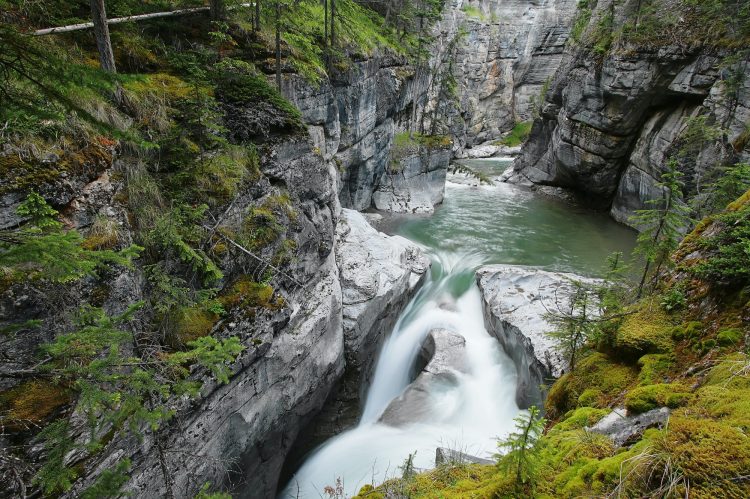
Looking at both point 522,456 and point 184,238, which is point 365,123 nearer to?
point 184,238

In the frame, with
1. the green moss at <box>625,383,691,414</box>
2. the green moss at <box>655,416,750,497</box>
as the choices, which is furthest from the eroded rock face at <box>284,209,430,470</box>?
the green moss at <box>655,416,750,497</box>

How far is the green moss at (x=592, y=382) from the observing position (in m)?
5.59

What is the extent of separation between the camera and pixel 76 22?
28.3ft

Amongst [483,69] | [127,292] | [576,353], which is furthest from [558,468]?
[483,69]

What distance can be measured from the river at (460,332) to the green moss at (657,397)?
1.83m

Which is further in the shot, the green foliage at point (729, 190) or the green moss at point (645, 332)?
the green foliage at point (729, 190)

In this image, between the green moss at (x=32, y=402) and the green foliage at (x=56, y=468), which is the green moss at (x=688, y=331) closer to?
the green foliage at (x=56, y=468)

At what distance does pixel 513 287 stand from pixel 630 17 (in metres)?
21.2

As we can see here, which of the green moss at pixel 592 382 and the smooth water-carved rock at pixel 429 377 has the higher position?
A: the green moss at pixel 592 382

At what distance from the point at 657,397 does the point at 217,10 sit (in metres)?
13.9

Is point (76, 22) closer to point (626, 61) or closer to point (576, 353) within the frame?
point (576, 353)

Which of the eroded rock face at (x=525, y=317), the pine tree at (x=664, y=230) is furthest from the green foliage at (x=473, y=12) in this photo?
the pine tree at (x=664, y=230)

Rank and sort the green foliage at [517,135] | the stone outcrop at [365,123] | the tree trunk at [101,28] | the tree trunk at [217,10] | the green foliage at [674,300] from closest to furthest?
the green foliage at [674,300]
the tree trunk at [101,28]
the tree trunk at [217,10]
the stone outcrop at [365,123]
the green foliage at [517,135]

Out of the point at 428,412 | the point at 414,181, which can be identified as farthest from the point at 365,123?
the point at 428,412
